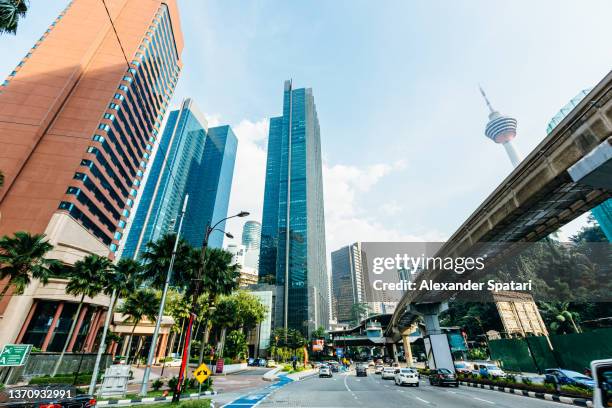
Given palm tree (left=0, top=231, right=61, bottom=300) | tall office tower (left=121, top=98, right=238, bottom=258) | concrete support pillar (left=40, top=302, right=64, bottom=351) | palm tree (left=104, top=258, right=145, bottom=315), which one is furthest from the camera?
tall office tower (left=121, top=98, right=238, bottom=258)

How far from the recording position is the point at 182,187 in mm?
181875

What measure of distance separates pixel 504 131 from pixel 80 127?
167 metres

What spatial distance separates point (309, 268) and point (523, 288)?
76905 mm

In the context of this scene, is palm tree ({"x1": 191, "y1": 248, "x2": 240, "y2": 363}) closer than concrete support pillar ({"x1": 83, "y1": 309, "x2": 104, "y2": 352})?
Yes

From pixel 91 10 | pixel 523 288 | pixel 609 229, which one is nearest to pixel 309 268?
pixel 523 288

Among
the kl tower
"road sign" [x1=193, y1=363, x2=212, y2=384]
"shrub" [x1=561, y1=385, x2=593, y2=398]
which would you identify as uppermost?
the kl tower

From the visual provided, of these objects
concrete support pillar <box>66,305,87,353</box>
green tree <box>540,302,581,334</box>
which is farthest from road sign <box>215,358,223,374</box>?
green tree <box>540,302,581,334</box>

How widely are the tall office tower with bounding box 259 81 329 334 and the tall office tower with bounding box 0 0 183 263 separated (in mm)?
70244

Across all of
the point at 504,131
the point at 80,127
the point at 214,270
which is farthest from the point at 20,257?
the point at 504,131

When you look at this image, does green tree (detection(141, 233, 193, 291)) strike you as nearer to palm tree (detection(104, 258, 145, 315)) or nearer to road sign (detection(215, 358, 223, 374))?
palm tree (detection(104, 258, 145, 315))

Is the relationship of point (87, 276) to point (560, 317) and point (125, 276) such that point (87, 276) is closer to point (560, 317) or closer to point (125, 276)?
point (125, 276)

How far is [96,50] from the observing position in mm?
58781

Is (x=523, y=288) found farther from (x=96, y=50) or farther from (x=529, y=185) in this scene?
(x=96, y=50)

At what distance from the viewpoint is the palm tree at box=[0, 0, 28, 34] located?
11.1m
